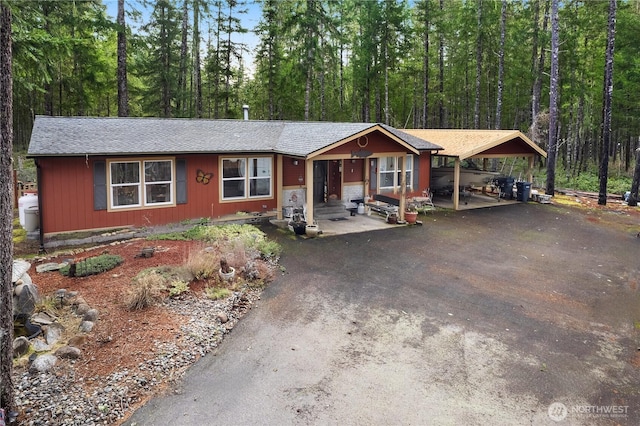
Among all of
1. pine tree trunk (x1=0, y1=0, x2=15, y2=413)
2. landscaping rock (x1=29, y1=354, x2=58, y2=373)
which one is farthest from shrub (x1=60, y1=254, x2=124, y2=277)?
pine tree trunk (x1=0, y1=0, x2=15, y2=413)

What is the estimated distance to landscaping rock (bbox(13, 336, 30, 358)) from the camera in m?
5.64

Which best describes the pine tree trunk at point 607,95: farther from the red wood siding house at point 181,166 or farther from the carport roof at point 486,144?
the red wood siding house at point 181,166

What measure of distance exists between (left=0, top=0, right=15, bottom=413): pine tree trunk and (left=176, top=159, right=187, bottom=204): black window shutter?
8.95 metres

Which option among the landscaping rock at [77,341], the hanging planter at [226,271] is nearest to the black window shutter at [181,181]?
the hanging planter at [226,271]

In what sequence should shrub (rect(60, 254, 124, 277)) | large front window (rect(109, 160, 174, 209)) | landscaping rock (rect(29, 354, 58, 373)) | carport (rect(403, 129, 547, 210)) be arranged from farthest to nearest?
carport (rect(403, 129, 547, 210))
large front window (rect(109, 160, 174, 209))
shrub (rect(60, 254, 124, 277))
landscaping rock (rect(29, 354, 58, 373))

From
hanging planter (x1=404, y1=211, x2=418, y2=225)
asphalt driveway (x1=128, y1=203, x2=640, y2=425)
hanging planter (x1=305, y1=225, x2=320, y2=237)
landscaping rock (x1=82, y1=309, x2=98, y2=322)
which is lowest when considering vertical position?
asphalt driveway (x1=128, y1=203, x2=640, y2=425)

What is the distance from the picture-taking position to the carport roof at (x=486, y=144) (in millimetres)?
17688

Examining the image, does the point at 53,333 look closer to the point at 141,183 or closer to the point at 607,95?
the point at 141,183

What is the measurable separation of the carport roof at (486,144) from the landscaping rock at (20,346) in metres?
15.4

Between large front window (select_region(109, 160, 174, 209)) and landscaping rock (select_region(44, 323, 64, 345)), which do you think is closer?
landscaping rock (select_region(44, 323, 64, 345))

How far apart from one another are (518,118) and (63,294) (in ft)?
113

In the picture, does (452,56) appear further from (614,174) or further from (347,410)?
(347,410)

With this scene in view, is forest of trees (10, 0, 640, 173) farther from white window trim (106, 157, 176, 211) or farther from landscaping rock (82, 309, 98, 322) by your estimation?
landscaping rock (82, 309, 98, 322)

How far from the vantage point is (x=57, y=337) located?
6.20m
